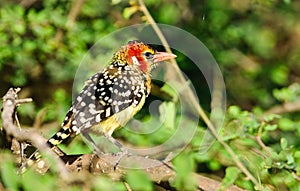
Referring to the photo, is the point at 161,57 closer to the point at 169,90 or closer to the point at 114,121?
the point at 114,121

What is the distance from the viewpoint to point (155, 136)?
15.1ft

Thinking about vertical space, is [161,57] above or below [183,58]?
above

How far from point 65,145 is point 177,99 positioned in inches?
29.4

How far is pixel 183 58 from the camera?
570 centimetres

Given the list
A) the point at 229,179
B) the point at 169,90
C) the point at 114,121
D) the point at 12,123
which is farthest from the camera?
the point at 169,90

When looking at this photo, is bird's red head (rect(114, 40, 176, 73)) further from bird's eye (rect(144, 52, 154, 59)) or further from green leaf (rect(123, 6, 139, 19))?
green leaf (rect(123, 6, 139, 19))

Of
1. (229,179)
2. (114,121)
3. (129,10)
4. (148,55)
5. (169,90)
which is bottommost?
(169,90)

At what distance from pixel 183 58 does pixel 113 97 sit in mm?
2259

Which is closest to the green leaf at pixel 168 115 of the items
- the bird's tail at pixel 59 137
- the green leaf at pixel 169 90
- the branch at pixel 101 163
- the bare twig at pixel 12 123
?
the green leaf at pixel 169 90

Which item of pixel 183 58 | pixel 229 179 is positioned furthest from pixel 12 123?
pixel 183 58

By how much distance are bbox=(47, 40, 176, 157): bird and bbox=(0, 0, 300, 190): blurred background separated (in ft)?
3.47

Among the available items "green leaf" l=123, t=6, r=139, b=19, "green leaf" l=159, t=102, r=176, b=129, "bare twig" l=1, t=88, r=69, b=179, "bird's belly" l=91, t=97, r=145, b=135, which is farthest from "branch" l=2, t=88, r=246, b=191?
"green leaf" l=159, t=102, r=176, b=129

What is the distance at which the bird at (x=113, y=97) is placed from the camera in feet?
10.6

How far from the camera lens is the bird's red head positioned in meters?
3.66
